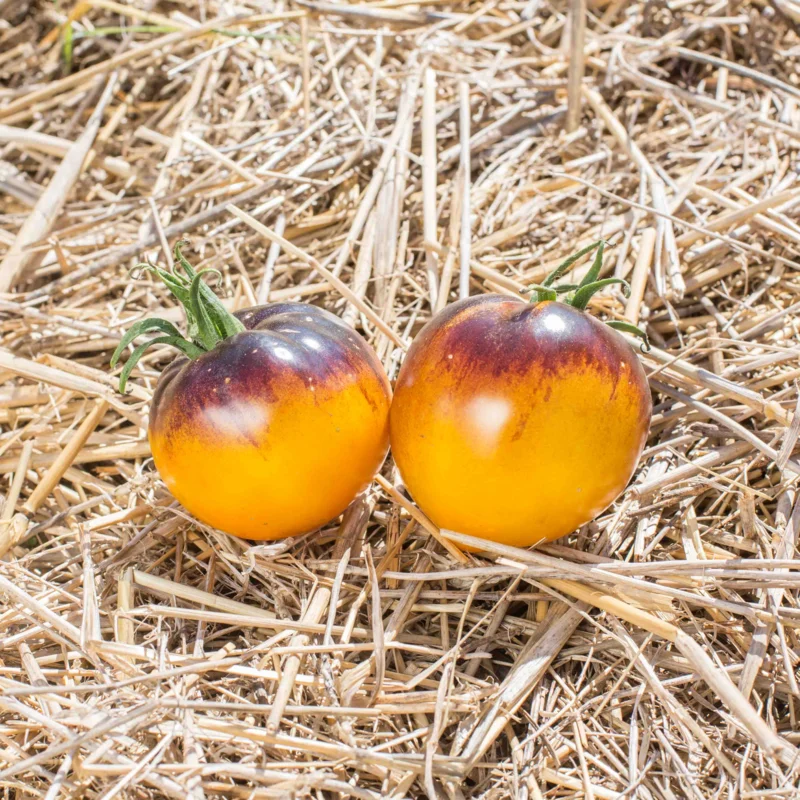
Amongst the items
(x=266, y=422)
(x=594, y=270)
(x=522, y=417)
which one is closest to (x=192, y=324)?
(x=266, y=422)

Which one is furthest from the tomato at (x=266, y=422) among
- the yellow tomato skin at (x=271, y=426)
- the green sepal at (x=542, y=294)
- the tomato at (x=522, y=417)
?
the green sepal at (x=542, y=294)

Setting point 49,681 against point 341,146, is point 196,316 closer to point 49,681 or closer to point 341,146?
point 49,681

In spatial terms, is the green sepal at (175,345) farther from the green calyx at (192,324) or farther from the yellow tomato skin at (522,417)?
A: the yellow tomato skin at (522,417)

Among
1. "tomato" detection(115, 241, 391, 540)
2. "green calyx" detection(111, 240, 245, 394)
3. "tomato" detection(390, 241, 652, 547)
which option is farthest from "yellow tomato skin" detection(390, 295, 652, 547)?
"green calyx" detection(111, 240, 245, 394)

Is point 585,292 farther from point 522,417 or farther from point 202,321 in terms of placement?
point 202,321

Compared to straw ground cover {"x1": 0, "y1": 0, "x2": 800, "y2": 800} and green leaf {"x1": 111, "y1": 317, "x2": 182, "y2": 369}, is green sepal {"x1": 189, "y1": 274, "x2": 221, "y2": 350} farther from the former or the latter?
straw ground cover {"x1": 0, "y1": 0, "x2": 800, "y2": 800}
